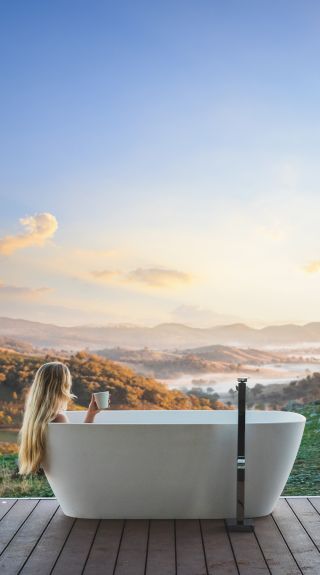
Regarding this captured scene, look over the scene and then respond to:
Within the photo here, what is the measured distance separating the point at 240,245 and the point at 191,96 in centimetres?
144

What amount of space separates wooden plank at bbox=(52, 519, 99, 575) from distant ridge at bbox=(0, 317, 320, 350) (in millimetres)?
3462

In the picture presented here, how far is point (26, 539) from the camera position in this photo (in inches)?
148

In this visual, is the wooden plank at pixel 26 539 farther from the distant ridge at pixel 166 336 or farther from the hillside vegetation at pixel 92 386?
the distant ridge at pixel 166 336

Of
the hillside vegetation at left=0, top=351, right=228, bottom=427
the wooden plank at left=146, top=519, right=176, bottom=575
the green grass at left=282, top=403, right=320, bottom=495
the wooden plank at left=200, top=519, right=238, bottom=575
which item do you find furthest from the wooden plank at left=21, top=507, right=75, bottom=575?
the hillside vegetation at left=0, top=351, right=228, bottom=427

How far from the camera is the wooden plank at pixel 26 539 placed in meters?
3.41

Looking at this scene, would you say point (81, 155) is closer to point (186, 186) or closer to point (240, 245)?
point (186, 186)

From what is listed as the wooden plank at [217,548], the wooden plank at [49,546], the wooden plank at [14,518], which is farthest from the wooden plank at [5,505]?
the wooden plank at [217,548]

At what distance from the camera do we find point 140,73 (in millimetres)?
6766

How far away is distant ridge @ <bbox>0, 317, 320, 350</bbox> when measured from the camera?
739 cm

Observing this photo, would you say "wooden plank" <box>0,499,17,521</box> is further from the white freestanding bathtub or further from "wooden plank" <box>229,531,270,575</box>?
"wooden plank" <box>229,531,270,575</box>

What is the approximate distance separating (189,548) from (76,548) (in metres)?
0.53

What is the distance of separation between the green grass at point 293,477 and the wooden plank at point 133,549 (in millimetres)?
1172

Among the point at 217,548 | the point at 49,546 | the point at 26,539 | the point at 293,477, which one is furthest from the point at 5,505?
the point at 293,477

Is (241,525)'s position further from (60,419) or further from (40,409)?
(40,409)
